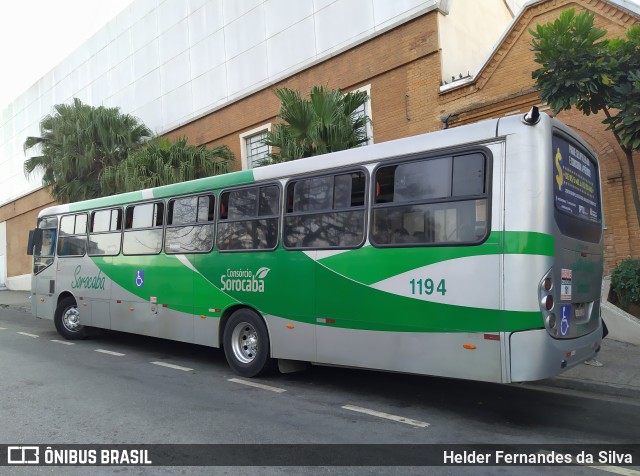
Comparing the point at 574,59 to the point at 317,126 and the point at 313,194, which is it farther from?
the point at 317,126

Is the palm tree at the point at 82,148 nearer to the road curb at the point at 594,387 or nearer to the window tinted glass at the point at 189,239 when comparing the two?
the window tinted glass at the point at 189,239

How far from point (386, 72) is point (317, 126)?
150 inches

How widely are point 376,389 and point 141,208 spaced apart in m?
5.44

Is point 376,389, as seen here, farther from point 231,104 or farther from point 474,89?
point 231,104

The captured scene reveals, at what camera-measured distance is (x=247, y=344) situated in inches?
297

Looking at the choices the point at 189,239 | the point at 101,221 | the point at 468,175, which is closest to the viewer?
the point at 468,175

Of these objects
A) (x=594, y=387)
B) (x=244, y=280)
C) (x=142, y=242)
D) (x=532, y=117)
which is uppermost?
(x=532, y=117)

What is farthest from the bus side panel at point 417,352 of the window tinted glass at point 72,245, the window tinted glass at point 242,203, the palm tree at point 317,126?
the window tinted glass at point 72,245

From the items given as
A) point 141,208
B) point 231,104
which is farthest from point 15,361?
point 231,104

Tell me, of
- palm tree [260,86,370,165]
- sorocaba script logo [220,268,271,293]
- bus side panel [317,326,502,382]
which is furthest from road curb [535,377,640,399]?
palm tree [260,86,370,165]

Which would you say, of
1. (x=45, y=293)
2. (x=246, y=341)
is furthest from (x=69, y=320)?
(x=246, y=341)

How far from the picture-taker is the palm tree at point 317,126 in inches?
432

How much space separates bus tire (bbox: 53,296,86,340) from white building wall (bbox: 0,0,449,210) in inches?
370

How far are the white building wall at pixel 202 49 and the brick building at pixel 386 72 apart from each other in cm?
6
